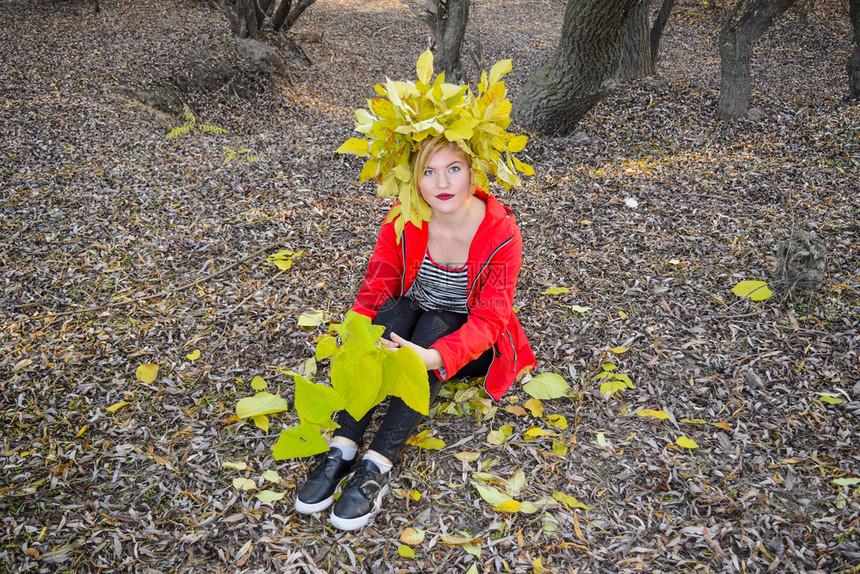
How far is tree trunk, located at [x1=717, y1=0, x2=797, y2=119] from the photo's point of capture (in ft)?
17.4

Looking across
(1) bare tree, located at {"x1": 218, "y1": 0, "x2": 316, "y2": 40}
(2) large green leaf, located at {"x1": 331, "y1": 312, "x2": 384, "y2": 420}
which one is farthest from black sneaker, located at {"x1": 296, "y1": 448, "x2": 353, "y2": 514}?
(1) bare tree, located at {"x1": 218, "y1": 0, "x2": 316, "y2": 40}

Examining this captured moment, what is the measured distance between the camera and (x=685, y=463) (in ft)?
7.70

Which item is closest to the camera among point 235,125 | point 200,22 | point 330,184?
point 330,184

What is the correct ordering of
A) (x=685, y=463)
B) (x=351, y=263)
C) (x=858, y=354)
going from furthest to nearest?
1. (x=351, y=263)
2. (x=858, y=354)
3. (x=685, y=463)

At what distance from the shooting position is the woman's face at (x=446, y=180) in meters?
2.13

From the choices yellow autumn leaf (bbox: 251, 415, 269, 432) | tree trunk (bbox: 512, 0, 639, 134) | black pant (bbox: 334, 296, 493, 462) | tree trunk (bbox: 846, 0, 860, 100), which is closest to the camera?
black pant (bbox: 334, 296, 493, 462)

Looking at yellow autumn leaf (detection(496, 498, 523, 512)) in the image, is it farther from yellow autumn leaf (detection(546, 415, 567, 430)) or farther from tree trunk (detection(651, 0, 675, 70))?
tree trunk (detection(651, 0, 675, 70))

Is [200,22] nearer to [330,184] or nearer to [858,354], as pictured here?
[330,184]

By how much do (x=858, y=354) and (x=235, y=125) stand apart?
6.19m

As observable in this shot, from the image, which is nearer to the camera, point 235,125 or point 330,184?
point 330,184

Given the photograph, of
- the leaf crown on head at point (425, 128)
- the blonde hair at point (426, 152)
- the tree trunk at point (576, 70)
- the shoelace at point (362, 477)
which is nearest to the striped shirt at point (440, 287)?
the leaf crown on head at point (425, 128)

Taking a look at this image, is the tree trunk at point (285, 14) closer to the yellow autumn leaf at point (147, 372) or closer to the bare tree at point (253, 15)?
the bare tree at point (253, 15)

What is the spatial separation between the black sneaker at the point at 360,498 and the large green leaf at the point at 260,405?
549 millimetres

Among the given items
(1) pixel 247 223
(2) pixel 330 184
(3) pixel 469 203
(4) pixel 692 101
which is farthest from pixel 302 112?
(3) pixel 469 203
